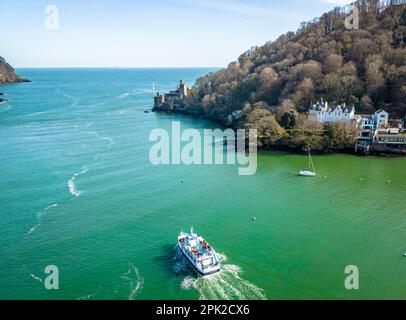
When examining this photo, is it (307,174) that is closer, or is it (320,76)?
(307,174)

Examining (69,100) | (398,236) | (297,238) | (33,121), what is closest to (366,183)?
(398,236)

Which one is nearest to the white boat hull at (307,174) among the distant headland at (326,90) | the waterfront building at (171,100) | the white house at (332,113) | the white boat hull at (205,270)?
the distant headland at (326,90)

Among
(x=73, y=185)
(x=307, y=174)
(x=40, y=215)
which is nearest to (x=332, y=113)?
(x=307, y=174)

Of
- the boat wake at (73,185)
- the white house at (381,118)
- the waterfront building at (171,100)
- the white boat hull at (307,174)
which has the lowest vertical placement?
the boat wake at (73,185)

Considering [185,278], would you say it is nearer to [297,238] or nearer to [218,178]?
[297,238]

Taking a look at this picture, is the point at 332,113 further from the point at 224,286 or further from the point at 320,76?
the point at 224,286

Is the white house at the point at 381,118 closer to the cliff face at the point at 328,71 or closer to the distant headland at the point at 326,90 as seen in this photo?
the distant headland at the point at 326,90

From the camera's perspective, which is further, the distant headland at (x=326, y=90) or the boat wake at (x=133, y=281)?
the distant headland at (x=326, y=90)
